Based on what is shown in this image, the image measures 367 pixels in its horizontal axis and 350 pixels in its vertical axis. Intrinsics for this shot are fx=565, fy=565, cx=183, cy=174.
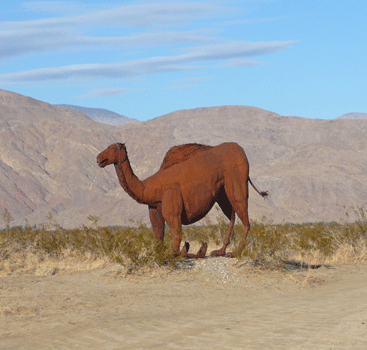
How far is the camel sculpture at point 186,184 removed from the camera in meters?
11.5

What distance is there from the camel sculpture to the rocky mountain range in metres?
37.0

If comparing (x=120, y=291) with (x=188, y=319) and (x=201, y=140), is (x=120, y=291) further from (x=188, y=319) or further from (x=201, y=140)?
(x=201, y=140)

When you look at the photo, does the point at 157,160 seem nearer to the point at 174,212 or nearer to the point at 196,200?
the point at 196,200

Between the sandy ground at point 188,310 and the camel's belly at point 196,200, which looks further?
the camel's belly at point 196,200

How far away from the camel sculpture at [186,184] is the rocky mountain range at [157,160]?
37.0 m

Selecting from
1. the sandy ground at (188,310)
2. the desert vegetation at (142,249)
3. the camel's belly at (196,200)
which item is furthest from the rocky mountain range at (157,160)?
the sandy ground at (188,310)

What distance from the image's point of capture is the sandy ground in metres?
6.79

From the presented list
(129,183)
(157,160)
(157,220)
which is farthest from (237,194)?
(157,160)

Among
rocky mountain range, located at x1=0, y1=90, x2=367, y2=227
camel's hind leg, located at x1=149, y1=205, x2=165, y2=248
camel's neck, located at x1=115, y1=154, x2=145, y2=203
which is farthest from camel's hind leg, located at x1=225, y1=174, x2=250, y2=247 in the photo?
rocky mountain range, located at x1=0, y1=90, x2=367, y2=227

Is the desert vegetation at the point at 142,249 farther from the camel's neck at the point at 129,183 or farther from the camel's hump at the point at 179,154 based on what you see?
the camel's hump at the point at 179,154

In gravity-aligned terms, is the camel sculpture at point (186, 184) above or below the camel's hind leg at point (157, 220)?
above

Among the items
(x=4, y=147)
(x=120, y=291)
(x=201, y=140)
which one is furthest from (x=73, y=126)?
(x=120, y=291)

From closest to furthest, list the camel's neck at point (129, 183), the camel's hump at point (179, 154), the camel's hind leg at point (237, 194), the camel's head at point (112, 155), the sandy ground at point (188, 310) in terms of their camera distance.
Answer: the sandy ground at point (188, 310) → the camel's head at point (112, 155) → the camel's neck at point (129, 183) → the camel's hind leg at point (237, 194) → the camel's hump at point (179, 154)

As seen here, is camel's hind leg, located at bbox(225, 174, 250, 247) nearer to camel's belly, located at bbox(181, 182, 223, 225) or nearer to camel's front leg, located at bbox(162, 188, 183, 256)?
camel's belly, located at bbox(181, 182, 223, 225)
